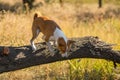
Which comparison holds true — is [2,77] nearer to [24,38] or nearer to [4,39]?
[4,39]

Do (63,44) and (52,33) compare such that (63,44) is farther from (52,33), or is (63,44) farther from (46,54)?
(46,54)

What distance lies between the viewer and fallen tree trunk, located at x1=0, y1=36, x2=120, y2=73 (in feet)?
20.8

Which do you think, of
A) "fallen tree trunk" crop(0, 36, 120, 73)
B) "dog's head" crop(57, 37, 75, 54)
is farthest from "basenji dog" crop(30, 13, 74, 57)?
"fallen tree trunk" crop(0, 36, 120, 73)

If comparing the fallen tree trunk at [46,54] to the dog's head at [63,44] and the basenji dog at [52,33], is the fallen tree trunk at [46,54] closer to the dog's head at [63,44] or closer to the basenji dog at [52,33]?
the basenji dog at [52,33]

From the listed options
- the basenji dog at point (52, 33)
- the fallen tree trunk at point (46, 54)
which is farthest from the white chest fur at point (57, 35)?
the fallen tree trunk at point (46, 54)

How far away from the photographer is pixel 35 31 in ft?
21.0

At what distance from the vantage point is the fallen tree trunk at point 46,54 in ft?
20.8

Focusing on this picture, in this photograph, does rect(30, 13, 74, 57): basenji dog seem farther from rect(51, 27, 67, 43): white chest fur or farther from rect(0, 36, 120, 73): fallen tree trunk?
rect(0, 36, 120, 73): fallen tree trunk

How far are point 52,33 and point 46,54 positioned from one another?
2.50ft

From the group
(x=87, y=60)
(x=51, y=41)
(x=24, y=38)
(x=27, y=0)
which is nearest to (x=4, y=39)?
(x=24, y=38)

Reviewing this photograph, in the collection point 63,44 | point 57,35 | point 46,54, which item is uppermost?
point 57,35

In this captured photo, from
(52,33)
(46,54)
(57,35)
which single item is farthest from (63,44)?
(46,54)

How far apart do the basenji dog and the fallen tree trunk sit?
1.16 feet

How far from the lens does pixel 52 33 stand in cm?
590
